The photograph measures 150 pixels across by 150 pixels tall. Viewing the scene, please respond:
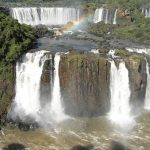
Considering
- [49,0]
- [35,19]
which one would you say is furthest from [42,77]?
[49,0]

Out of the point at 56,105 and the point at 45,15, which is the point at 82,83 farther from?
the point at 45,15

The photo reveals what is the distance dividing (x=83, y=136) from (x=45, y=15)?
23.1 metres

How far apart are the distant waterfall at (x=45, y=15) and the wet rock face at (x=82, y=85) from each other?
17.6 meters

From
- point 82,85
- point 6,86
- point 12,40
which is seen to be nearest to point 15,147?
point 6,86

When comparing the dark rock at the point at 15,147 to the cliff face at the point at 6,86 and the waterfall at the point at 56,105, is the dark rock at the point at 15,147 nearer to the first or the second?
the cliff face at the point at 6,86

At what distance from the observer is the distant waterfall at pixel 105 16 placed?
44500 millimetres

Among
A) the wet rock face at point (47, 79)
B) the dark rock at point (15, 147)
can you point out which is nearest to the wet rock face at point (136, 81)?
the wet rock face at point (47, 79)

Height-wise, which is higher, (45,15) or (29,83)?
(45,15)

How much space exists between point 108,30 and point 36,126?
742 inches

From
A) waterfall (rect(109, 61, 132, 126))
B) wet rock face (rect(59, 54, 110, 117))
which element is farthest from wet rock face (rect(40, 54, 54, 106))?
waterfall (rect(109, 61, 132, 126))

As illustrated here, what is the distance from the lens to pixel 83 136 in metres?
23.0

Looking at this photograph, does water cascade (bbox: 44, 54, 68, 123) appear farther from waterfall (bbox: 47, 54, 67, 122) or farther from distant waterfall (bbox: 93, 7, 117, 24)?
distant waterfall (bbox: 93, 7, 117, 24)

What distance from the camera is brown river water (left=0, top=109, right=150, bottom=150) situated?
22062mm

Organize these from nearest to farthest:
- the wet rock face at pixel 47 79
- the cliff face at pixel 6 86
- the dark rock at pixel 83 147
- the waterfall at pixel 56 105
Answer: the dark rock at pixel 83 147
the cliff face at pixel 6 86
the waterfall at pixel 56 105
the wet rock face at pixel 47 79
